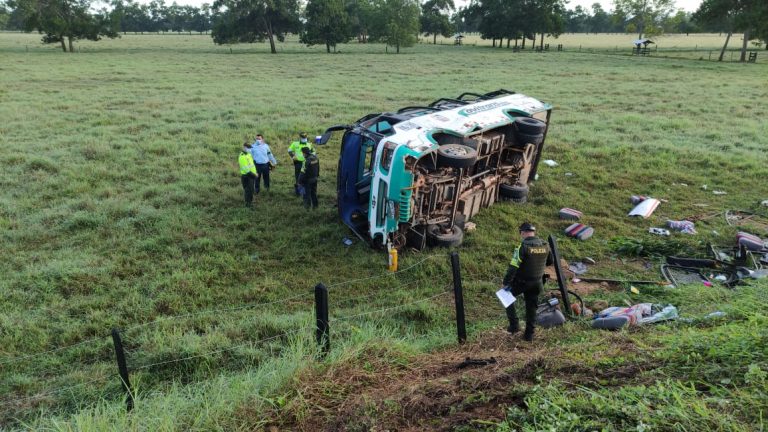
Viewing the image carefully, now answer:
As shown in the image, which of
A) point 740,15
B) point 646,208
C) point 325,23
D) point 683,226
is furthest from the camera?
point 325,23

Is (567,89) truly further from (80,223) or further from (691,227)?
(80,223)

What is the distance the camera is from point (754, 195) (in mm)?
11094

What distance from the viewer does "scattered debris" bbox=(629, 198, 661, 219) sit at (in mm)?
9984

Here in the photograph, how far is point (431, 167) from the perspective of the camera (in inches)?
313

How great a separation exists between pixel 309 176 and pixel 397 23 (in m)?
51.1

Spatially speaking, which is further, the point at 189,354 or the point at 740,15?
the point at 740,15

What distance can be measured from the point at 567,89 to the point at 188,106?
19112 millimetres

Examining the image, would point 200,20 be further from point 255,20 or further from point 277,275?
point 277,275

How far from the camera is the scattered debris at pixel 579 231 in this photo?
891 cm

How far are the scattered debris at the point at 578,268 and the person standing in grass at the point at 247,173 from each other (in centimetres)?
634

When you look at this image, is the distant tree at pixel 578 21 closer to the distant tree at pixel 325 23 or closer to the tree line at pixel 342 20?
the tree line at pixel 342 20

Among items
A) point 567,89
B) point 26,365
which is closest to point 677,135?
point 567,89

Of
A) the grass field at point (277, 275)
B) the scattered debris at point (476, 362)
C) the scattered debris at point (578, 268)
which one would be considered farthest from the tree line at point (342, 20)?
the scattered debris at point (476, 362)

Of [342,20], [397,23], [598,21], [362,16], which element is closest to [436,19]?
[362,16]
